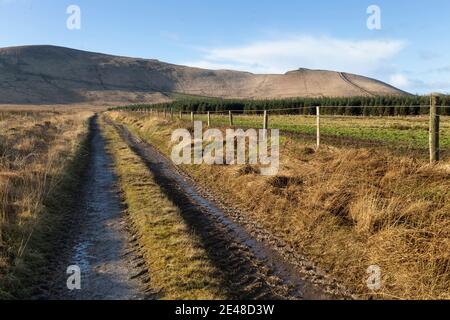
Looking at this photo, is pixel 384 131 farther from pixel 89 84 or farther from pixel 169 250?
pixel 89 84

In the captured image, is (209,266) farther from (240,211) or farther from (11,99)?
(11,99)

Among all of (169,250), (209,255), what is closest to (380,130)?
(209,255)

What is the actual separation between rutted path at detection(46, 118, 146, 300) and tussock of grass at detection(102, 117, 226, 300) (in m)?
0.29

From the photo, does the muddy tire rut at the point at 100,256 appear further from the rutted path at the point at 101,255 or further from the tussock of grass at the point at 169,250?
the tussock of grass at the point at 169,250

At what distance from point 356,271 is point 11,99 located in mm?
158356

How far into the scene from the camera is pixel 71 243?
8312 millimetres

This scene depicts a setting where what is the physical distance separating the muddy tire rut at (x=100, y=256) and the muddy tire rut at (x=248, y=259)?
1.37m

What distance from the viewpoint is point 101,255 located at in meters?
7.62

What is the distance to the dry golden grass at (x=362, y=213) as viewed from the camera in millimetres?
6410

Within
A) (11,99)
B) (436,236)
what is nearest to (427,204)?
(436,236)

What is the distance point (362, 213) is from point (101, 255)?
4.98 metres
